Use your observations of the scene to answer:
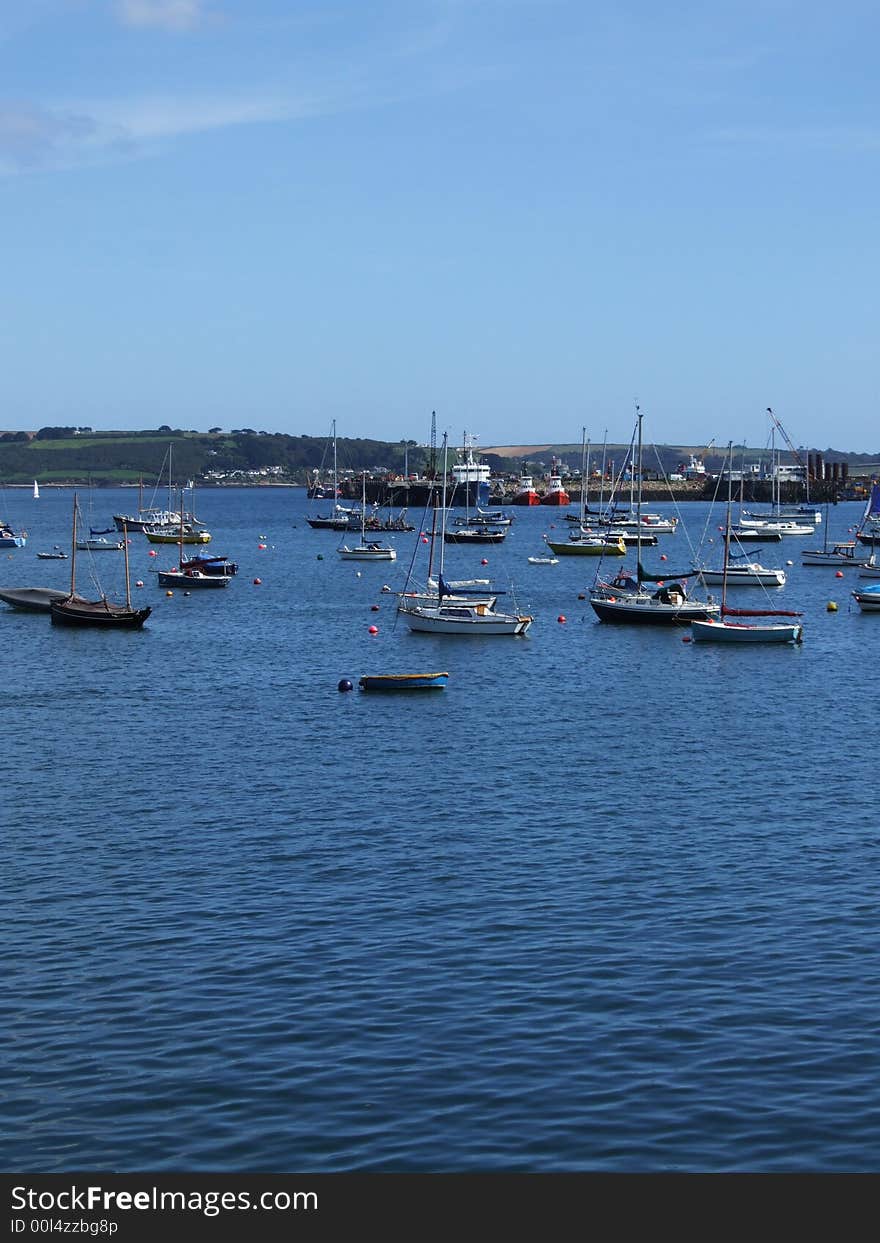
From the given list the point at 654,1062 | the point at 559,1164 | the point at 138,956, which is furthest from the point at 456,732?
the point at 559,1164

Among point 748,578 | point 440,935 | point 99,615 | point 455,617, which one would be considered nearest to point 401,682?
point 455,617

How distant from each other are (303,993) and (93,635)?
81.2m

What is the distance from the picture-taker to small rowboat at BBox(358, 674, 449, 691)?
286 ft

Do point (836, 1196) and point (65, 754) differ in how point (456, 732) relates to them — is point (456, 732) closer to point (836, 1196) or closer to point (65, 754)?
point (65, 754)

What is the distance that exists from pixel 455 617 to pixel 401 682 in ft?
87.8

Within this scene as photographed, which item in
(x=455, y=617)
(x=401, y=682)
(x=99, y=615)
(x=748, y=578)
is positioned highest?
(x=748, y=578)

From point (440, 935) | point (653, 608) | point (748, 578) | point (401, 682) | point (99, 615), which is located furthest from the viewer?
point (748, 578)

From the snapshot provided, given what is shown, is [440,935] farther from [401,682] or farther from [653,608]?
[653,608]

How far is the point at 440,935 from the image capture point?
1631 inches

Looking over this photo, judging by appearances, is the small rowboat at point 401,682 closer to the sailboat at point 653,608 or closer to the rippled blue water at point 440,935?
the rippled blue water at point 440,935

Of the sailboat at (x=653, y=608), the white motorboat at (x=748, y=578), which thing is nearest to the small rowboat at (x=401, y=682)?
the sailboat at (x=653, y=608)

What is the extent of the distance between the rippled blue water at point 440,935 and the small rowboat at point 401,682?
232 centimetres

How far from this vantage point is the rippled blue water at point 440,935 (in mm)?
29938

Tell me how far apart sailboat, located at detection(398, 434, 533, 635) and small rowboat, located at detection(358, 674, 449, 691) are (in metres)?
23.9
